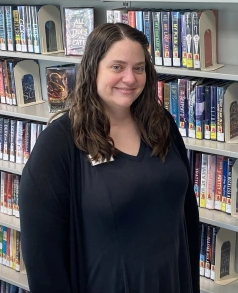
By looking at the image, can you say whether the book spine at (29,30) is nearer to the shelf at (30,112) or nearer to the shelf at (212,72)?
the shelf at (30,112)

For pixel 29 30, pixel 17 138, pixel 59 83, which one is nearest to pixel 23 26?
pixel 29 30

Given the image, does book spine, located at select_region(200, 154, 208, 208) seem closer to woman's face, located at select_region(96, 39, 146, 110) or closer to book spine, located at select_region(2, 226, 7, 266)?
woman's face, located at select_region(96, 39, 146, 110)

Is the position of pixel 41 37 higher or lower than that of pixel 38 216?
higher

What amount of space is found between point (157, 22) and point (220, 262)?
0.98 metres

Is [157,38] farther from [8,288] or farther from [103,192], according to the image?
[8,288]

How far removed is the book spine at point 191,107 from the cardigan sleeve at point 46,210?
0.81m

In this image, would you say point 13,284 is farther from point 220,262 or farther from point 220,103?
point 220,103

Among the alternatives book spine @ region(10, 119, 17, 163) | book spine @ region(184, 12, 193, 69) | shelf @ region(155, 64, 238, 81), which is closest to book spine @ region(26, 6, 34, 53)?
book spine @ region(10, 119, 17, 163)

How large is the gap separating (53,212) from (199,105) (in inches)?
34.9

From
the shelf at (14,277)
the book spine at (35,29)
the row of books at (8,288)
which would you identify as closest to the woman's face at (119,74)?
the book spine at (35,29)

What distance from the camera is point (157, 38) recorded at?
2.08 m

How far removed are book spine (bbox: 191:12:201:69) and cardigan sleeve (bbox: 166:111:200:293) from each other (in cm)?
46

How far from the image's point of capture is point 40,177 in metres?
1.35

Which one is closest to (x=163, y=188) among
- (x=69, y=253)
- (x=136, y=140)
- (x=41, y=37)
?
(x=136, y=140)
